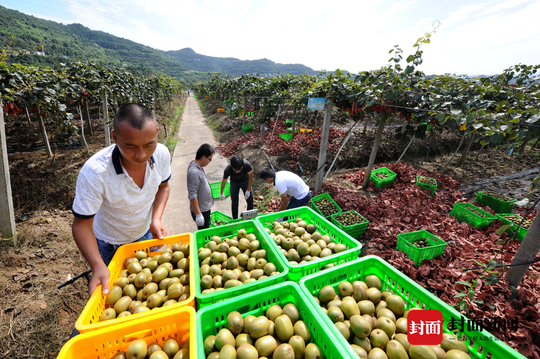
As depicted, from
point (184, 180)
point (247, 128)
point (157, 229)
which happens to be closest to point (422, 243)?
point (157, 229)

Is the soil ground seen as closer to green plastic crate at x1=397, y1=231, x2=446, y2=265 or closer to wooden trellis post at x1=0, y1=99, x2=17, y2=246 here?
wooden trellis post at x1=0, y1=99, x2=17, y2=246

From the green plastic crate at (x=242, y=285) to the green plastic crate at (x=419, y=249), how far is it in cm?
314

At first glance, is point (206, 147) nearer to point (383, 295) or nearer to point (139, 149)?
point (139, 149)

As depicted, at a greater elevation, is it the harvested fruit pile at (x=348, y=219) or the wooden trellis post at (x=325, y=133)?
the wooden trellis post at (x=325, y=133)

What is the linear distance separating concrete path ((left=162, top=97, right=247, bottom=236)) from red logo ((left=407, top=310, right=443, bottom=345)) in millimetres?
5467

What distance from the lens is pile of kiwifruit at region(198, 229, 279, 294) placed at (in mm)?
2297

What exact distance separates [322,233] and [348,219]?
2302mm

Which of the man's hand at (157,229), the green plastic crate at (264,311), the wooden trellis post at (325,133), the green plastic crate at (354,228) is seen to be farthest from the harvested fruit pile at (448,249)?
the man's hand at (157,229)

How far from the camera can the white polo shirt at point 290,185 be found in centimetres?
495

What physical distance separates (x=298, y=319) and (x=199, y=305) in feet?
2.88

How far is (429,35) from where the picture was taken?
515 centimetres

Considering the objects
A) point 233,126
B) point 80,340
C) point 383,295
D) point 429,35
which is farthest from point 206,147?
point 233,126

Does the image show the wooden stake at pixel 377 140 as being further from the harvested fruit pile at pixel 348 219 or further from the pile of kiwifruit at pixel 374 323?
the pile of kiwifruit at pixel 374 323

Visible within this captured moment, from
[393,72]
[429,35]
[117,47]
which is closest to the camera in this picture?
[429,35]
